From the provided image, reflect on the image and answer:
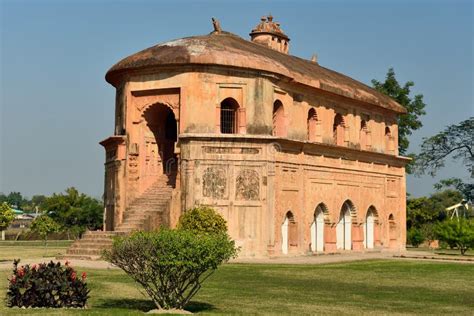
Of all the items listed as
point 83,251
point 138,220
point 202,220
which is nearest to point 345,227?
point 202,220

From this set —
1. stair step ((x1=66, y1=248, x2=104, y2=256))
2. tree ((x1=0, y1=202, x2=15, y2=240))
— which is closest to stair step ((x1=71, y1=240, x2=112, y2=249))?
stair step ((x1=66, y1=248, x2=104, y2=256))

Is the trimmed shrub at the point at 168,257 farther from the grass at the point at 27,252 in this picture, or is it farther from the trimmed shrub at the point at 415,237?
the trimmed shrub at the point at 415,237

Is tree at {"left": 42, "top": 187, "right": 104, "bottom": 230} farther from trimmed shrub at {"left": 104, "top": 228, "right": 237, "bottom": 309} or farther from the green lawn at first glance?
trimmed shrub at {"left": 104, "top": 228, "right": 237, "bottom": 309}

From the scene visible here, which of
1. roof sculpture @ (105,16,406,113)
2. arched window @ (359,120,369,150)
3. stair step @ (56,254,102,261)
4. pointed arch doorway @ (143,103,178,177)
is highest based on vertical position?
roof sculpture @ (105,16,406,113)

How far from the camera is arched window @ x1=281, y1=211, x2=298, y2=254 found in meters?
31.7

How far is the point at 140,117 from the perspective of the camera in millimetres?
31359

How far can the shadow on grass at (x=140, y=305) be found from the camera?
14.3 m

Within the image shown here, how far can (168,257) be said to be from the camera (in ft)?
42.1

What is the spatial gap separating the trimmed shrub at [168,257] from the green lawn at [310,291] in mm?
637

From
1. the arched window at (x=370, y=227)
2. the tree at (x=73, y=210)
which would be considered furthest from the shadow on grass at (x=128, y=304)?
the tree at (x=73, y=210)

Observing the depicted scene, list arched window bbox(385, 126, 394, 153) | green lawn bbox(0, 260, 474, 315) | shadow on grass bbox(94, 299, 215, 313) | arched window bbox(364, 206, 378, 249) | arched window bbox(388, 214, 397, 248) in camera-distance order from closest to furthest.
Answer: shadow on grass bbox(94, 299, 215, 313), green lawn bbox(0, 260, 474, 315), arched window bbox(364, 206, 378, 249), arched window bbox(388, 214, 397, 248), arched window bbox(385, 126, 394, 153)

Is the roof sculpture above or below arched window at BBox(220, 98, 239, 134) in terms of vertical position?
above

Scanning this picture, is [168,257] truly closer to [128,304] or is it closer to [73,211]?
[128,304]

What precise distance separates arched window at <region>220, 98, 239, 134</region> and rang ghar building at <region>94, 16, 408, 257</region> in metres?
0.04
